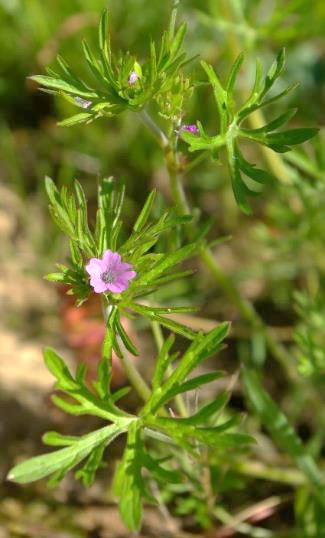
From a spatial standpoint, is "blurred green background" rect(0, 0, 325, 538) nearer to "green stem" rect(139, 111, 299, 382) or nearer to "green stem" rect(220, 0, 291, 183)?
"green stem" rect(220, 0, 291, 183)

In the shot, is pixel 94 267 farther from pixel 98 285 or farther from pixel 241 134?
pixel 241 134

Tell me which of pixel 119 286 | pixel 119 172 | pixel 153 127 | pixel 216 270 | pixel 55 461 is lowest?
pixel 55 461

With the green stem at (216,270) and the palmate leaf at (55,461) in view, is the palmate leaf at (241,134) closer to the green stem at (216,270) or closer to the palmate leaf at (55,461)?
the green stem at (216,270)

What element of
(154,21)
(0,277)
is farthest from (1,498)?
(154,21)

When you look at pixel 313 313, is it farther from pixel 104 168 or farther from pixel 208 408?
pixel 104 168

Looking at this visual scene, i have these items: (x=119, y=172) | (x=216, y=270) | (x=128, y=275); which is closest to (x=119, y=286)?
(x=128, y=275)

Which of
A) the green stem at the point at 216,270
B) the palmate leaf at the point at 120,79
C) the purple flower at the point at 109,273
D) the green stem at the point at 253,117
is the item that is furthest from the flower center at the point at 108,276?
the green stem at the point at 253,117

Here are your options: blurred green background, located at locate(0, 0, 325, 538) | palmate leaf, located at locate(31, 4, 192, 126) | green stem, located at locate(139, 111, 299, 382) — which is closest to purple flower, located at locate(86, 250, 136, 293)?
green stem, located at locate(139, 111, 299, 382)
